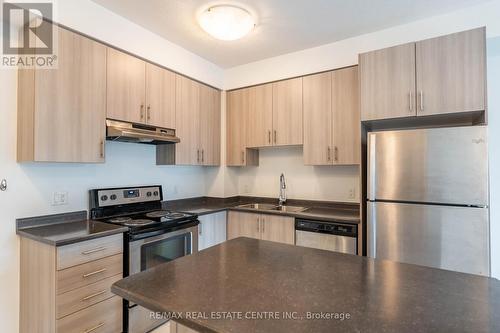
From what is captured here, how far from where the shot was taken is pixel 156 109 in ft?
8.70

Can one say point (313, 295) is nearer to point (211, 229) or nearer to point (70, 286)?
point (70, 286)

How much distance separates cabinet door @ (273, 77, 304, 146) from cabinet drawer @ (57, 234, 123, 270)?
195 cm

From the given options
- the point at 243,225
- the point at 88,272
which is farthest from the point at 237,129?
the point at 88,272

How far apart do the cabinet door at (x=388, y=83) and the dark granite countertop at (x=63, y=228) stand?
2.29 m

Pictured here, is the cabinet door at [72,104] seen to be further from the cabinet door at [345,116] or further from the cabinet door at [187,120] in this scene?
the cabinet door at [345,116]

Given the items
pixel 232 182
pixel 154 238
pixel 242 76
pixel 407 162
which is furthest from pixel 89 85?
pixel 407 162

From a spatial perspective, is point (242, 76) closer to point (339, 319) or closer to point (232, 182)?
point (232, 182)

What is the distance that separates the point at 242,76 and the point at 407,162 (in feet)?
7.17

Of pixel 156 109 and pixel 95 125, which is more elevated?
pixel 156 109

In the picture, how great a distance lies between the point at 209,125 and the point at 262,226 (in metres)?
1.39

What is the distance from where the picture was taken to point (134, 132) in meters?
2.29

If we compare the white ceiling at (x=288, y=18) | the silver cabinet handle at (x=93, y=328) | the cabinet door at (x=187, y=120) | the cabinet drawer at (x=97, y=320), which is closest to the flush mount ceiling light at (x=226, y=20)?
the white ceiling at (x=288, y=18)

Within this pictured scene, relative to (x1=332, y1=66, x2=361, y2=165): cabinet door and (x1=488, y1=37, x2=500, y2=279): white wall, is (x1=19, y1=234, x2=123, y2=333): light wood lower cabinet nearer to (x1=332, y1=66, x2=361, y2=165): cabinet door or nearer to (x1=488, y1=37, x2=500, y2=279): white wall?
(x1=332, y1=66, x2=361, y2=165): cabinet door

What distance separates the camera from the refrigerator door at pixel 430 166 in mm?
Answer: 1892
